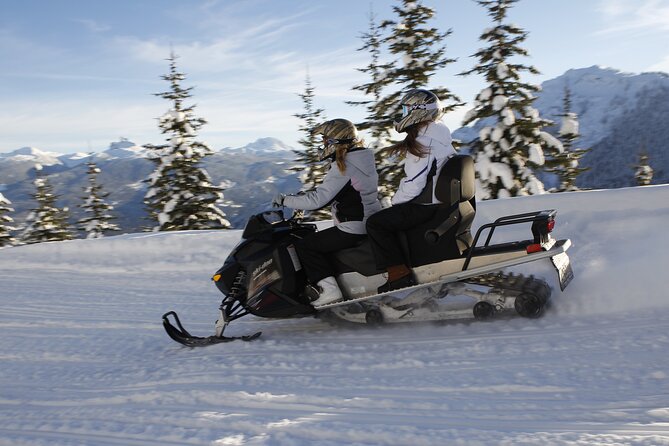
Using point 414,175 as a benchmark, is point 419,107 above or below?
above

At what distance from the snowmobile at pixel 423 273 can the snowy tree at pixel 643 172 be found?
29.5 metres

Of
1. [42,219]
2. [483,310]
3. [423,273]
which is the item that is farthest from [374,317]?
[42,219]

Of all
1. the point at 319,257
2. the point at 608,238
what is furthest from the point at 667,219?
the point at 319,257

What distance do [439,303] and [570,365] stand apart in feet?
4.56

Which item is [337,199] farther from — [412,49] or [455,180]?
[412,49]

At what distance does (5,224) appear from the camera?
27125mm

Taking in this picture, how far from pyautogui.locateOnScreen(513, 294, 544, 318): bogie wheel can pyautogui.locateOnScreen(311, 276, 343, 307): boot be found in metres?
1.54

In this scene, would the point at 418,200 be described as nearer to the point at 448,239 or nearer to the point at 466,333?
the point at 448,239

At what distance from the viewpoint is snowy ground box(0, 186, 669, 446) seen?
9.37ft

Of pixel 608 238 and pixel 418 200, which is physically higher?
pixel 418 200

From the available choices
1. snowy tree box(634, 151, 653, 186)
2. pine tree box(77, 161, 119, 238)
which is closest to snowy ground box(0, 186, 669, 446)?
pine tree box(77, 161, 119, 238)

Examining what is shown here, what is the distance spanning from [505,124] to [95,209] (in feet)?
76.7

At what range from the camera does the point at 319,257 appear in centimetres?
497

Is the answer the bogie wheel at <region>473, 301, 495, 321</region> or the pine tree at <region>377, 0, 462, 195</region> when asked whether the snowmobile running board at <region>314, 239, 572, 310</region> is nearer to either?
the bogie wheel at <region>473, 301, 495, 321</region>
